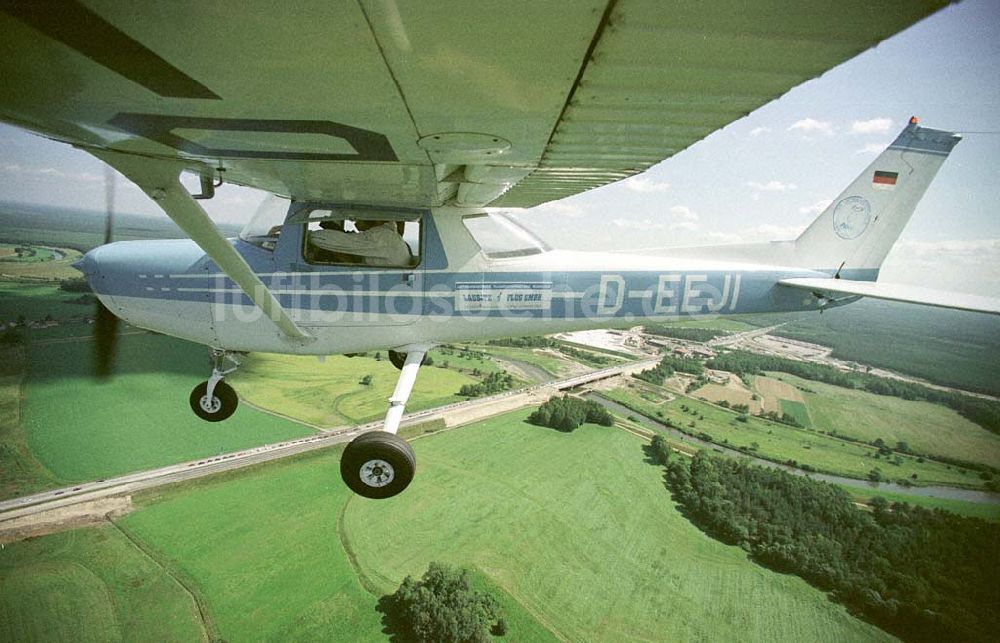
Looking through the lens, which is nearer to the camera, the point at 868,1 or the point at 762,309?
the point at 868,1

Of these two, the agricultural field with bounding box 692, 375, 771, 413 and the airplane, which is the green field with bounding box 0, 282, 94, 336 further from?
the agricultural field with bounding box 692, 375, 771, 413

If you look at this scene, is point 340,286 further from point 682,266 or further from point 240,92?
point 682,266

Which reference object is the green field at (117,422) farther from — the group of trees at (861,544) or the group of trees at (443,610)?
the group of trees at (861,544)

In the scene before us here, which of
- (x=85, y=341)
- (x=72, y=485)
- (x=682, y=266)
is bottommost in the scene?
(x=72, y=485)

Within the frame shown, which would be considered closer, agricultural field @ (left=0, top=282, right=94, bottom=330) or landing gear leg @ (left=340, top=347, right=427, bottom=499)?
landing gear leg @ (left=340, top=347, right=427, bottom=499)

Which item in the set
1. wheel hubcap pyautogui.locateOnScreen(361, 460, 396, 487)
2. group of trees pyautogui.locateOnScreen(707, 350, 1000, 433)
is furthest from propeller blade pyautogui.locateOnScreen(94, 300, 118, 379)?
group of trees pyautogui.locateOnScreen(707, 350, 1000, 433)

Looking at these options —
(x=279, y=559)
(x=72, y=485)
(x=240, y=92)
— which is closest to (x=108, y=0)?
(x=240, y=92)
